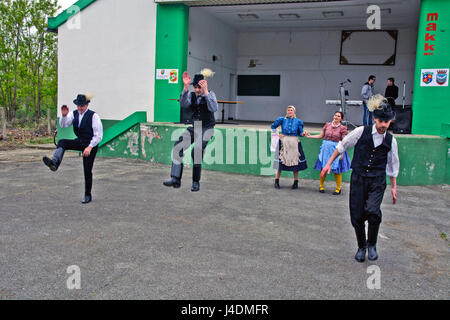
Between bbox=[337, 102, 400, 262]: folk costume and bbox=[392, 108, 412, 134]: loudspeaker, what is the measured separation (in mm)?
7037

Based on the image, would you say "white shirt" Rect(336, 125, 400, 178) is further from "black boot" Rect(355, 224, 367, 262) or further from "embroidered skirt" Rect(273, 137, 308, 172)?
"embroidered skirt" Rect(273, 137, 308, 172)

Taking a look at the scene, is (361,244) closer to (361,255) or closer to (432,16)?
(361,255)

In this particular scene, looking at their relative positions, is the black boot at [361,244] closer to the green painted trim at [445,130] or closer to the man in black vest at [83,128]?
the man in black vest at [83,128]

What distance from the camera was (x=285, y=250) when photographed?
5297 millimetres

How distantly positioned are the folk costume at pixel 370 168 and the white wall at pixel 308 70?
1405cm

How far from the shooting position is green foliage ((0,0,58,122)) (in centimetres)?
2106

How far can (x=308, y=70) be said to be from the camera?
746 inches

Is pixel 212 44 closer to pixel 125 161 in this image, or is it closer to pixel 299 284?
pixel 125 161

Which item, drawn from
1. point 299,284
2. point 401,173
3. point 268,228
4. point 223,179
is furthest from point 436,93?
point 299,284

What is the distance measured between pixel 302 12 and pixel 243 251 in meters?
12.4

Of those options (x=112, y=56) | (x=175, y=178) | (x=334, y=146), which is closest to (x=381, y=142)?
(x=175, y=178)

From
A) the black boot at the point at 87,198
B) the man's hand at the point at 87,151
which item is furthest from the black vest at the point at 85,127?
the black boot at the point at 87,198

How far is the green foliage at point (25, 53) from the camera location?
829 inches

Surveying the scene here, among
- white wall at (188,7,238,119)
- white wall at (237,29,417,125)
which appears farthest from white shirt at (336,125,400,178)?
white wall at (237,29,417,125)
